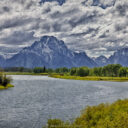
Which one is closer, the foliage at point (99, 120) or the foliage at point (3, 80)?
the foliage at point (99, 120)

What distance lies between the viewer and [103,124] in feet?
→ 69.4

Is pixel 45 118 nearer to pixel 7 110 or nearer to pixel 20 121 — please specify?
pixel 20 121

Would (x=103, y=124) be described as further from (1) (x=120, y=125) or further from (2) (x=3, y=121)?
(2) (x=3, y=121)

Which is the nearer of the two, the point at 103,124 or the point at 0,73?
the point at 103,124

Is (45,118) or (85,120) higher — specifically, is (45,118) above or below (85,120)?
below

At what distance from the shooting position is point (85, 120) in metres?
26.2

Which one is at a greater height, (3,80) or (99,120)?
(3,80)

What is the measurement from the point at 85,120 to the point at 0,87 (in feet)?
245

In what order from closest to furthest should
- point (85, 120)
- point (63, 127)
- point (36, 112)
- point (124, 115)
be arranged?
point (124, 115) → point (63, 127) → point (85, 120) → point (36, 112)

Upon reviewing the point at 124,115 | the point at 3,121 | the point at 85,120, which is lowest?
the point at 3,121

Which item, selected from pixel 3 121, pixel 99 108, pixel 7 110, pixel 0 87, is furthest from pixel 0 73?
pixel 99 108

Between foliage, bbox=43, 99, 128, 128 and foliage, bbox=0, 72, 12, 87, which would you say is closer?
foliage, bbox=43, 99, 128, 128

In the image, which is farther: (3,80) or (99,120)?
(3,80)

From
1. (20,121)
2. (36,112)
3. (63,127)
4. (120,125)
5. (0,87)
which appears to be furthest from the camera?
(0,87)
